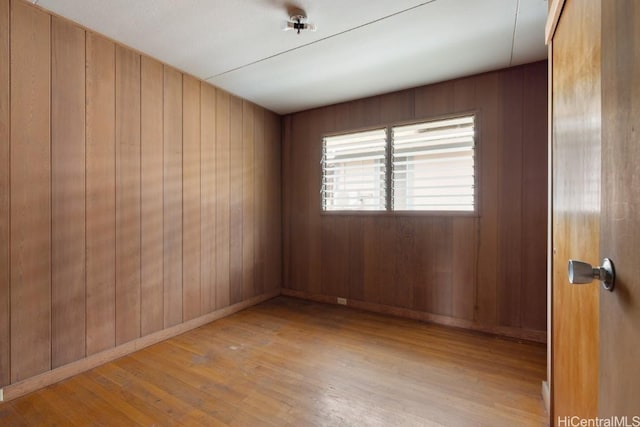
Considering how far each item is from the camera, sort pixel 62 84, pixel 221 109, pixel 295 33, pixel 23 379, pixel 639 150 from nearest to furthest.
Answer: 1. pixel 639 150
2. pixel 23 379
3. pixel 62 84
4. pixel 295 33
5. pixel 221 109

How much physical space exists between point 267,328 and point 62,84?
8.36 feet

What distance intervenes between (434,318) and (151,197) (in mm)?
2961

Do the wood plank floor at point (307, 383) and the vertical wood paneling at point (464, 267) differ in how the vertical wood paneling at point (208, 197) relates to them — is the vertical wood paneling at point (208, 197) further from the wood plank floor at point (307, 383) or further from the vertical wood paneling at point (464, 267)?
the vertical wood paneling at point (464, 267)

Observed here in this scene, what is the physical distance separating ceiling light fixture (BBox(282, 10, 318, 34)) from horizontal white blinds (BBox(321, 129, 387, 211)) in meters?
1.56

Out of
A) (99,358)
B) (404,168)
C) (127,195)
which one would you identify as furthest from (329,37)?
(99,358)

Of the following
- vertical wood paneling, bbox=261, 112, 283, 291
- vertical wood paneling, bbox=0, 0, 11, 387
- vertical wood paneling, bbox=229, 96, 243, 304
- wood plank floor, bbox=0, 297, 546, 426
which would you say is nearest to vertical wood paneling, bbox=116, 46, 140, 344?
wood plank floor, bbox=0, 297, 546, 426

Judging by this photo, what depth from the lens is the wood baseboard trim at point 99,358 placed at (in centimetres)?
184

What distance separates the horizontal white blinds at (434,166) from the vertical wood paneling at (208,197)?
1.98 m

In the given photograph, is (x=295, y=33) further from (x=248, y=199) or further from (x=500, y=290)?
(x=500, y=290)

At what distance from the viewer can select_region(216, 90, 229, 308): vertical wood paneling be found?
3.21 meters

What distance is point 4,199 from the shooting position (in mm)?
1788

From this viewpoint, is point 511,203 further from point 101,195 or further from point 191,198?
point 101,195

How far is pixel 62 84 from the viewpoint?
2.04m

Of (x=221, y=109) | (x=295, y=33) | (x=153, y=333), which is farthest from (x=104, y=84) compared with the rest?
(x=153, y=333)
